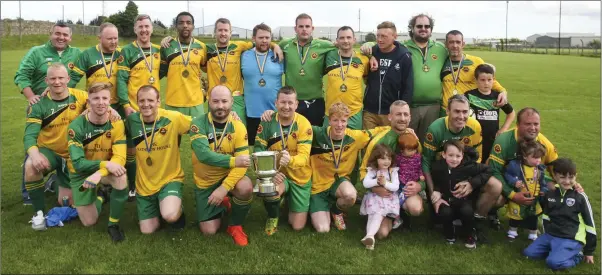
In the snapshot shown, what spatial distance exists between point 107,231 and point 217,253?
49.7 inches

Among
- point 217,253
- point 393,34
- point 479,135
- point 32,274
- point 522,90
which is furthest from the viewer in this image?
point 522,90

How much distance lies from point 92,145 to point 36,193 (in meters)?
0.88

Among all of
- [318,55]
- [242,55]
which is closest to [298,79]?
[318,55]

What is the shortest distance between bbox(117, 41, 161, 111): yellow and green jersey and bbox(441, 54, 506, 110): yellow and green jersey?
3498 millimetres

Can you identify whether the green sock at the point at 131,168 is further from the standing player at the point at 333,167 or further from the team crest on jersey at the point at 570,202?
the team crest on jersey at the point at 570,202

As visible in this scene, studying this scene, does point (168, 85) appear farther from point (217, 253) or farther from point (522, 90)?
point (522, 90)

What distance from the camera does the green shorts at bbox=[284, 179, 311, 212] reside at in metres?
4.80

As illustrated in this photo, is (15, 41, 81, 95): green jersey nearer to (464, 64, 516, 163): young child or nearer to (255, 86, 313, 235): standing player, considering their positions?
(255, 86, 313, 235): standing player

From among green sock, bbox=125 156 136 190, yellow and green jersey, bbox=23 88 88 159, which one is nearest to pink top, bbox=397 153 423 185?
green sock, bbox=125 156 136 190

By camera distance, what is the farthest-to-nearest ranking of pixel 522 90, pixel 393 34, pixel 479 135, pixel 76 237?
pixel 522 90
pixel 393 34
pixel 479 135
pixel 76 237

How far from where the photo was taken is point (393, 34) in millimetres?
5492

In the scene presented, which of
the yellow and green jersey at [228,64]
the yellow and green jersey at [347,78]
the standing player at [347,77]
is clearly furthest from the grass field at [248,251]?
the yellow and green jersey at [228,64]

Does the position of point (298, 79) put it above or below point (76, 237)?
above

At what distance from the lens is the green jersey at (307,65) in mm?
5738
